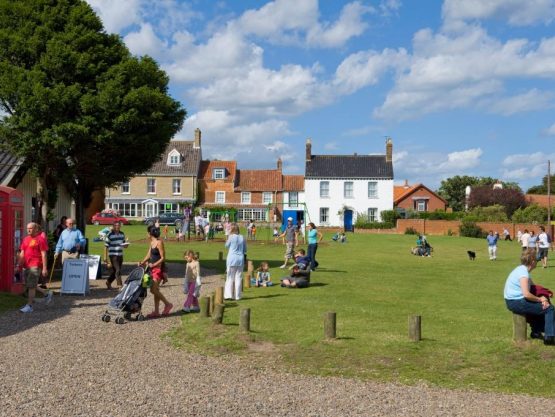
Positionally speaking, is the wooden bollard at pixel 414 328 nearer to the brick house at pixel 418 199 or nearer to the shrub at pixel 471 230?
the shrub at pixel 471 230

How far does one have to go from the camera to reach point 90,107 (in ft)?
65.2

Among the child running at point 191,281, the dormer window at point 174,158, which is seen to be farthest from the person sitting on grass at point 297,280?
the dormer window at point 174,158

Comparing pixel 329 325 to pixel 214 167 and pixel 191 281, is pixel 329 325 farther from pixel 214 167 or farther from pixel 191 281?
pixel 214 167

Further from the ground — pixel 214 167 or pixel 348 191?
pixel 214 167

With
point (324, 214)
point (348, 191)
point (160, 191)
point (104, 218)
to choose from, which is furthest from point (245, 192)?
point (104, 218)

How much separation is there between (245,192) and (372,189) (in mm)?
15443

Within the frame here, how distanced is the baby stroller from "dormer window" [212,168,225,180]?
6400 cm

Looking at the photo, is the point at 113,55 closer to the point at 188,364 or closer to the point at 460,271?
the point at 188,364

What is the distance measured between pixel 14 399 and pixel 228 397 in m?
2.68

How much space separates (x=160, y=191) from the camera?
75.1 m

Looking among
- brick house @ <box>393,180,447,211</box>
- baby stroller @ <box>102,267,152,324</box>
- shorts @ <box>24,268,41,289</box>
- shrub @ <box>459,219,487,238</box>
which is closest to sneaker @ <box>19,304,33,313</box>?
shorts @ <box>24,268,41,289</box>

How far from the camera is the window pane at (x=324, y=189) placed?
7262 cm

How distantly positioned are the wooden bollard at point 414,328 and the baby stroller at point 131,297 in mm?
5549

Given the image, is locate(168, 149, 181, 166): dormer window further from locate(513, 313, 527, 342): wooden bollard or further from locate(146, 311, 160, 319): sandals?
locate(513, 313, 527, 342): wooden bollard
